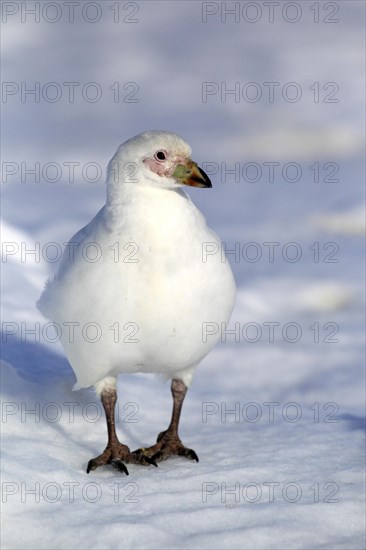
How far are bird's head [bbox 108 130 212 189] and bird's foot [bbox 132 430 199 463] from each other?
4.77 ft

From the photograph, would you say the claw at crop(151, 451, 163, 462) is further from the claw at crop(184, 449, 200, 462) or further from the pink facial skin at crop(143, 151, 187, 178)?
the pink facial skin at crop(143, 151, 187, 178)

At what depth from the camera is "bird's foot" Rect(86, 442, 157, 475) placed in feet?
17.7

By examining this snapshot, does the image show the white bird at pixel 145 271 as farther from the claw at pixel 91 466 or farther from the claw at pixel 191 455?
the claw at pixel 191 455

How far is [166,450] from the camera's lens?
5613 millimetres

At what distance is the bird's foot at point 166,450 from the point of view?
A: 18.2ft

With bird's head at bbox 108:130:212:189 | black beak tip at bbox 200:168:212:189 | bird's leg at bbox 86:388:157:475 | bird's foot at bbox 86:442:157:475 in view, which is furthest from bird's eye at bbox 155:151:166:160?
bird's foot at bbox 86:442:157:475

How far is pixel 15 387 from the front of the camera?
19.9 ft

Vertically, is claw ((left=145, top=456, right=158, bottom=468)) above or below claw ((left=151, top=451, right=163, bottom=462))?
above

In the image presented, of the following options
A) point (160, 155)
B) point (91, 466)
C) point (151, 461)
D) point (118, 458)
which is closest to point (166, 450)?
point (151, 461)

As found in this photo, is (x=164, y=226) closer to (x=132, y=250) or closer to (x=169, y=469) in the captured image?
(x=132, y=250)

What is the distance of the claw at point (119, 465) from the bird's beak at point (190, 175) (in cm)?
149

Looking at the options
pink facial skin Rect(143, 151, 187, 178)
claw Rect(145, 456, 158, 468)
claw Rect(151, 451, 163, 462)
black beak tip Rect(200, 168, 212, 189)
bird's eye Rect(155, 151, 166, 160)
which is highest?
bird's eye Rect(155, 151, 166, 160)

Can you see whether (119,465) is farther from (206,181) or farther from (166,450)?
(206,181)

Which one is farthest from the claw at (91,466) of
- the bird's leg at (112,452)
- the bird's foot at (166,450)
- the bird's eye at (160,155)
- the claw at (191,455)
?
the bird's eye at (160,155)
